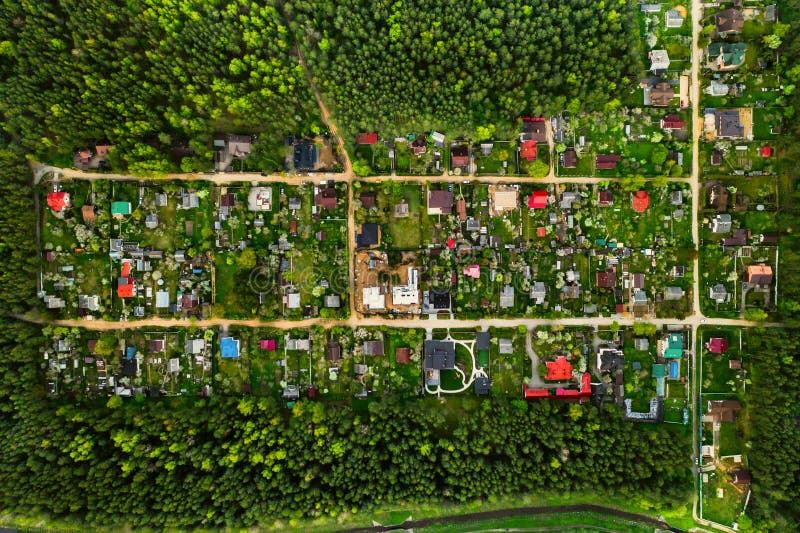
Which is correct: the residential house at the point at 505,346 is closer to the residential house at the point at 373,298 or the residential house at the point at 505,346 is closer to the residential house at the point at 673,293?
the residential house at the point at 373,298

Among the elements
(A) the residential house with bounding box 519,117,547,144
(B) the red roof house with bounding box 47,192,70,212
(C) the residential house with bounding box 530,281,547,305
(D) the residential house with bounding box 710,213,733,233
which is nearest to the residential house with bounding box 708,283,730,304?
(D) the residential house with bounding box 710,213,733,233

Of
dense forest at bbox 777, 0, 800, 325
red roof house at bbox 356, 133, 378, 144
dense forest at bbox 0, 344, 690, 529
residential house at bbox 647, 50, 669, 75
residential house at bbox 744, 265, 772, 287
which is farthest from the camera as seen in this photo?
red roof house at bbox 356, 133, 378, 144

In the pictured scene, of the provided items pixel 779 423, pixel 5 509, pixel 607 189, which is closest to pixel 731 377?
pixel 779 423

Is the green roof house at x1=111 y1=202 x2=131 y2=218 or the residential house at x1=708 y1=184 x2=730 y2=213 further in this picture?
the green roof house at x1=111 y1=202 x2=131 y2=218

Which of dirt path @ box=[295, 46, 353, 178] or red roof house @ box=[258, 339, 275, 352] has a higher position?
dirt path @ box=[295, 46, 353, 178]

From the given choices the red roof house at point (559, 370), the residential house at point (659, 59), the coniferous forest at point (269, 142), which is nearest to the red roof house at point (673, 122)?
the residential house at point (659, 59)

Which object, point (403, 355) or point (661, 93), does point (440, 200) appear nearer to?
point (403, 355)

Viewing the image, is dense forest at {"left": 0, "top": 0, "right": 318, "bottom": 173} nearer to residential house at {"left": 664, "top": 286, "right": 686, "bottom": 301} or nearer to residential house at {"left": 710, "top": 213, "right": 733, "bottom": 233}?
residential house at {"left": 664, "top": 286, "right": 686, "bottom": 301}
